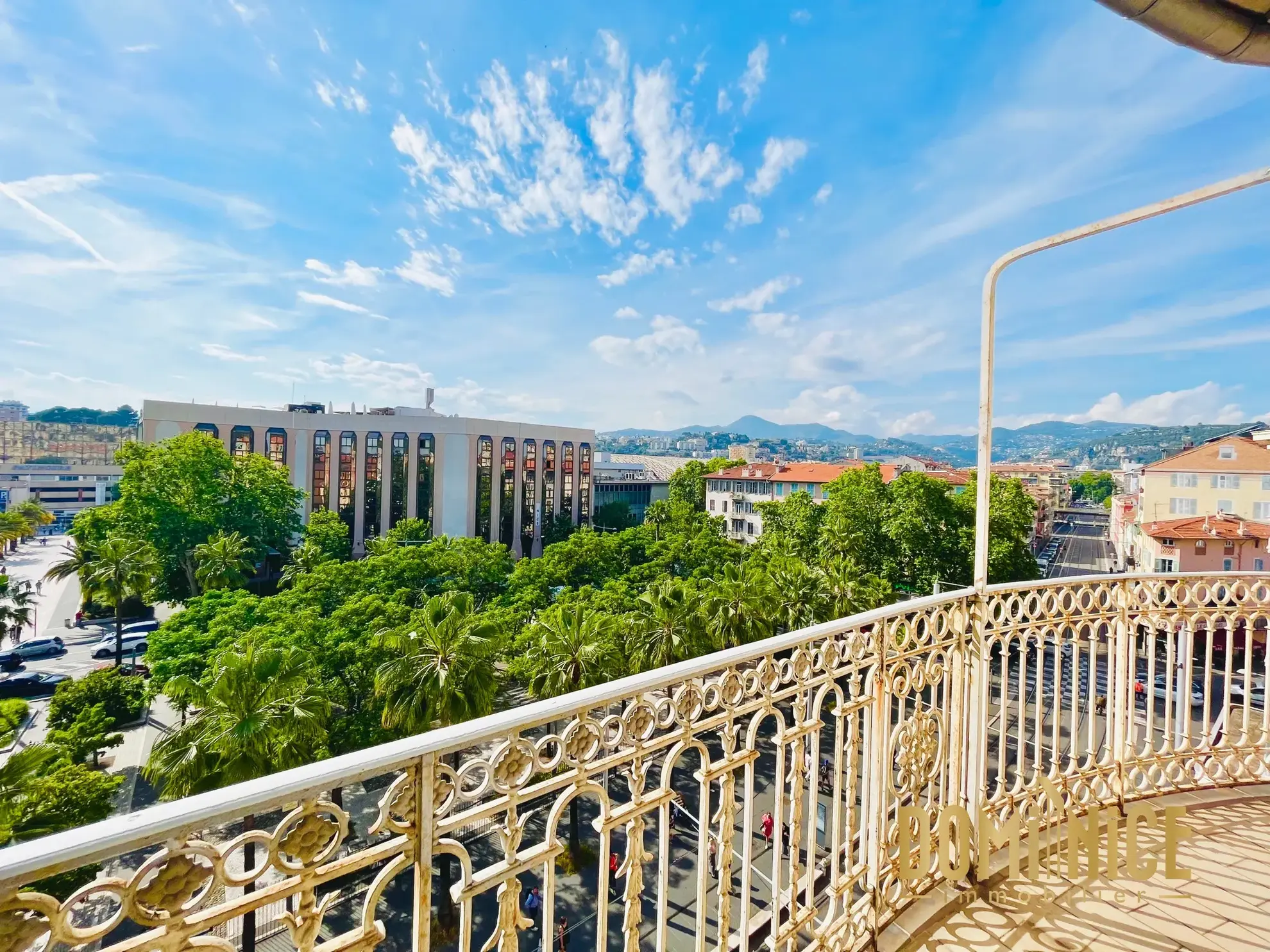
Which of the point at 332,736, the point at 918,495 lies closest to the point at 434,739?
the point at 332,736

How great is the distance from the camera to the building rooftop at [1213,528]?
55.6 feet

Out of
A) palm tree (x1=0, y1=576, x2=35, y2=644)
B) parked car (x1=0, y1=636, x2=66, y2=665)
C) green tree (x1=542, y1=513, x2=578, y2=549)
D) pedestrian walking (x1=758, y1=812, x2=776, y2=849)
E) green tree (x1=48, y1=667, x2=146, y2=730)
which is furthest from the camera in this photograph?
green tree (x1=542, y1=513, x2=578, y2=549)

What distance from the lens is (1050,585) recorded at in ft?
10.0

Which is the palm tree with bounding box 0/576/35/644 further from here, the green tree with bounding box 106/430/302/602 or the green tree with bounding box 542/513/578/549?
the green tree with bounding box 542/513/578/549

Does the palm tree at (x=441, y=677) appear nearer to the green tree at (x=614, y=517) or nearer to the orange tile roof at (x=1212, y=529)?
the orange tile roof at (x=1212, y=529)

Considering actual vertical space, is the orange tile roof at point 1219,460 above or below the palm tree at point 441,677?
above

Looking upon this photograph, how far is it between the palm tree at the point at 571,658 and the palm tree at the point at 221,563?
14490 millimetres

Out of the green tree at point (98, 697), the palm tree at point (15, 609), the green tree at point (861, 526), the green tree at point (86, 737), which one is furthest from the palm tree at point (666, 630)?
the palm tree at point (15, 609)

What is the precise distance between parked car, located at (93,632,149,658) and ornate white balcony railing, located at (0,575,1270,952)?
65.1 feet

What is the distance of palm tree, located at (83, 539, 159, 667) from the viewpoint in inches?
672

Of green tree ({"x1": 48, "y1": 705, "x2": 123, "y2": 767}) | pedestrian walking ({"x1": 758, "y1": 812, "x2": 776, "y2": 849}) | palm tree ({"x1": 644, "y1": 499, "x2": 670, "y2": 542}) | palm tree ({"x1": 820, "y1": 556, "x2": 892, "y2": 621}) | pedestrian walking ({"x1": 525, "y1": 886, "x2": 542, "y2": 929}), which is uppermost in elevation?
palm tree ({"x1": 644, "y1": 499, "x2": 670, "y2": 542})

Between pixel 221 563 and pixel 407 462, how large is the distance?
16590 mm

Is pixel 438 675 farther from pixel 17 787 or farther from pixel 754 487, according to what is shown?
pixel 754 487

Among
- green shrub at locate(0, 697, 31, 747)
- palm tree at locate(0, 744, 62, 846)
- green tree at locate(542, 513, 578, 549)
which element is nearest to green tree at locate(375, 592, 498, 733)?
palm tree at locate(0, 744, 62, 846)
